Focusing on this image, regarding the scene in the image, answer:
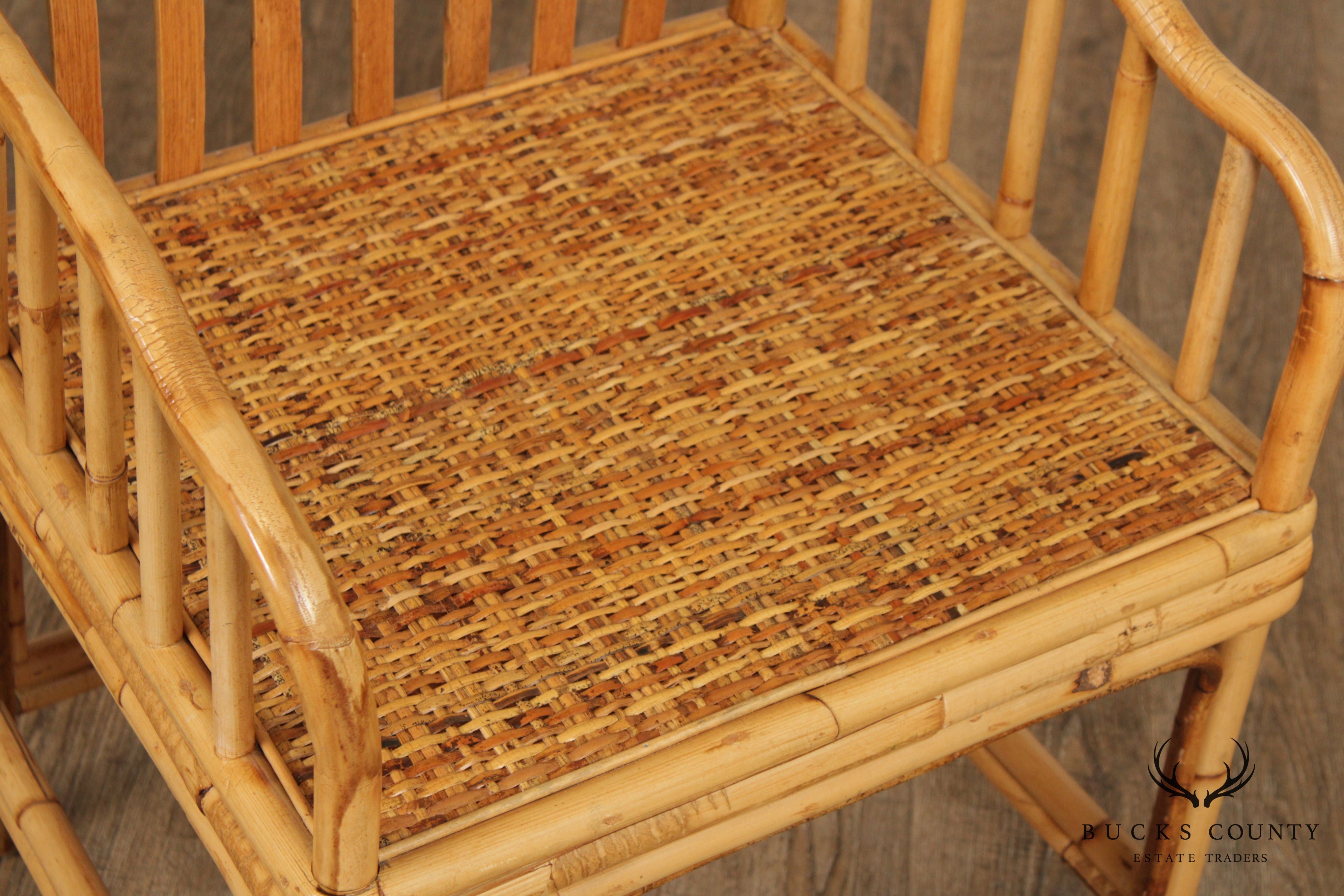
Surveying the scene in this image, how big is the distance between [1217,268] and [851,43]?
305 mm

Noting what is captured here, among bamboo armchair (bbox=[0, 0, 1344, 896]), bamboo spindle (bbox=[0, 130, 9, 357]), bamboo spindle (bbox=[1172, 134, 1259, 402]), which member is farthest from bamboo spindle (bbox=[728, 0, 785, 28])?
bamboo spindle (bbox=[0, 130, 9, 357])

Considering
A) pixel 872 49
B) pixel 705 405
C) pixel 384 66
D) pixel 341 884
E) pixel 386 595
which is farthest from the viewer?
pixel 872 49

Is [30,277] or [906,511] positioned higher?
[30,277]

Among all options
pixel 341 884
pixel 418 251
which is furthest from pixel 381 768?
pixel 418 251

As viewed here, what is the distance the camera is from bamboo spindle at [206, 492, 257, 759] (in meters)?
0.63

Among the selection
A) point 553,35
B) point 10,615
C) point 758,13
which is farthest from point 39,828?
point 758,13

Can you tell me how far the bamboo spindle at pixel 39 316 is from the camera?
0.73m

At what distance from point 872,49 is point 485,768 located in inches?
49.7

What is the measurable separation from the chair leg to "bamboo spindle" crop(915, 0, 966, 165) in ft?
1.09

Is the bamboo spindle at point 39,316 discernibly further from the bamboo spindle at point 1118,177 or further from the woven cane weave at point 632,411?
the bamboo spindle at point 1118,177

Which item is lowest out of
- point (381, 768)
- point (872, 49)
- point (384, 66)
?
point (872, 49)

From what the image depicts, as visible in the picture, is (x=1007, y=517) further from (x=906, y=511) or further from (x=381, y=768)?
(x=381, y=768)

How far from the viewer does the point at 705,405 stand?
900 millimetres

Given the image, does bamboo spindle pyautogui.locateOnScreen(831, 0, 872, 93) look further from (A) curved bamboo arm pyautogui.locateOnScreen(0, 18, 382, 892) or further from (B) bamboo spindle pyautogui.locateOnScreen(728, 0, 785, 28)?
(A) curved bamboo arm pyautogui.locateOnScreen(0, 18, 382, 892)
